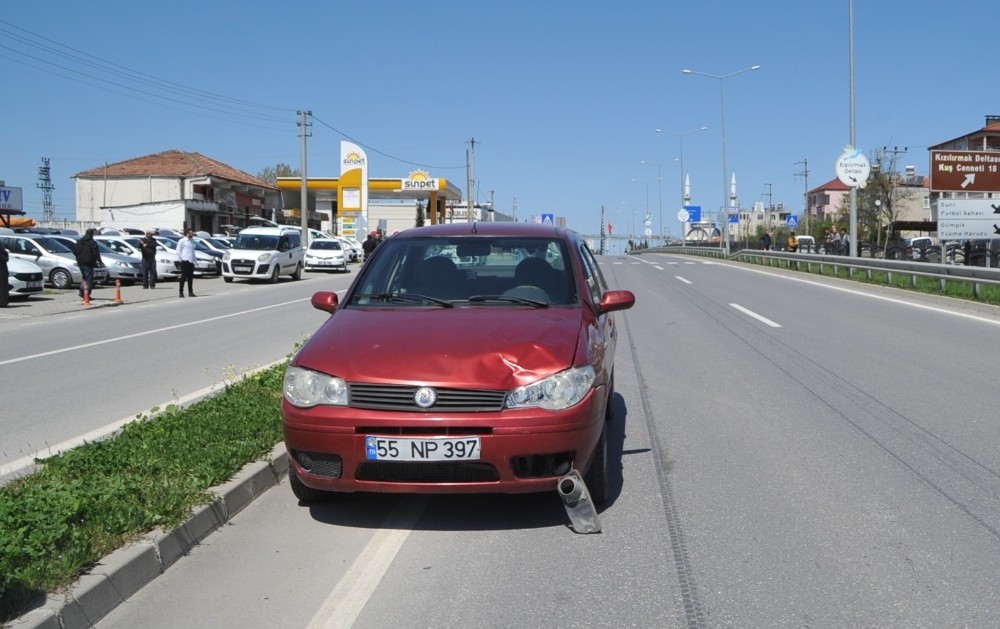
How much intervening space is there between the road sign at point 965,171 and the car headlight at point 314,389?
105 ft

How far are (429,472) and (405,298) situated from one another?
5.24ft

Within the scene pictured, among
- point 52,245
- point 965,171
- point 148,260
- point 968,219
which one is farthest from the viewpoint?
point 965,171

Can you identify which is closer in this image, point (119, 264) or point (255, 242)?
point (119, 264)

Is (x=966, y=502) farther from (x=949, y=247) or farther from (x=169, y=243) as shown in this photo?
(x=169, y=243)

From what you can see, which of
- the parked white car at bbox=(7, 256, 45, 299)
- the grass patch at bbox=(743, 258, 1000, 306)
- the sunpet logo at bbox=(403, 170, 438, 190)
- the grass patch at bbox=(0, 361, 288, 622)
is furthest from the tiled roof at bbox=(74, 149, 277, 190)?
the grass patch at bbox=(0, 361, 288, 622)

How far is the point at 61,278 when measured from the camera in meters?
27.7

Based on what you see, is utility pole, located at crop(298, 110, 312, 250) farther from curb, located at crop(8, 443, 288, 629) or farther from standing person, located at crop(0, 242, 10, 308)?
curb, located at crop(8, 443, 288, 629)

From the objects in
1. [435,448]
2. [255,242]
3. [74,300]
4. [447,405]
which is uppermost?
[255,242]

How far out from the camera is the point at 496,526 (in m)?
5.23

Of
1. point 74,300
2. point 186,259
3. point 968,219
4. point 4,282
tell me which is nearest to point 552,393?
point 4,282

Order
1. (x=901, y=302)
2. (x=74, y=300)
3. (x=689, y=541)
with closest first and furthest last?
(x=689, y=541), (x=901, y=302), (x=74, y=300)

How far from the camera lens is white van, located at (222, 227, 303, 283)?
108 ft

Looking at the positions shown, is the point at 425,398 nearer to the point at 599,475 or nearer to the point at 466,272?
the point at 599,475

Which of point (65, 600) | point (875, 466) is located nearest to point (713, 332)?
point (875, 466)
